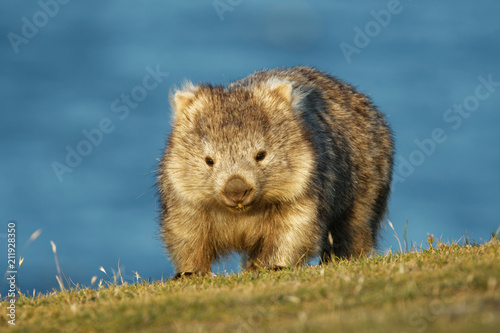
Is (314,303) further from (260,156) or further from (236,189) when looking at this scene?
(260,156)

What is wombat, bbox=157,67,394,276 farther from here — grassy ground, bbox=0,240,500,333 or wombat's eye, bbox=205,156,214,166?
grassy ground, bbox=0,240,500,333

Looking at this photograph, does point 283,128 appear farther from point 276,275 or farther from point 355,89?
point 355,89

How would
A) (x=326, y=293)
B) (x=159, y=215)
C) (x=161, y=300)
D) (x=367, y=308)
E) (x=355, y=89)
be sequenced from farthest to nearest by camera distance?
1. (x=355, y=89)
2. (x=159, y=215)
3. (x=161, y=300)
4. (x=326, y=293)
5. (x=367, y=308)

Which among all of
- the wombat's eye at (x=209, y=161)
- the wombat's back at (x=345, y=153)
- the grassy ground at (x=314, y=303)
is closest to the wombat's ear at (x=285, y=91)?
the wombat's back at (x=345, y=153)

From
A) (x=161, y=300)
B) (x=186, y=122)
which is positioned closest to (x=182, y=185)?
(x=186, y=122)

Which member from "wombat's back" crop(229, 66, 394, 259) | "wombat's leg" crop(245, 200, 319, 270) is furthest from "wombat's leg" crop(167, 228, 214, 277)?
"wombat's back" crop(229, 66, 394, 259)

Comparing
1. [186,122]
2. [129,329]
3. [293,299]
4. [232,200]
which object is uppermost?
[186,122]
